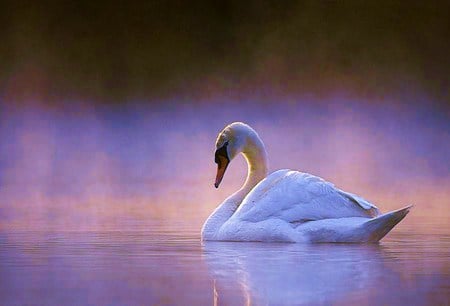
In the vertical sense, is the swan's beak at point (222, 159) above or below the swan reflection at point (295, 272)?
above

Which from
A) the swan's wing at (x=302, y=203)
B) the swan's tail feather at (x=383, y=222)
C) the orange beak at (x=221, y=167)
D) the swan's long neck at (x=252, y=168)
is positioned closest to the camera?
the swan's tail feather at (x=383, y=222)

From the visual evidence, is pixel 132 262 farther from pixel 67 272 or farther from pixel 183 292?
pixel 183 292

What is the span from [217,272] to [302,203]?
2643mm

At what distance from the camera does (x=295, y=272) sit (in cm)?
641

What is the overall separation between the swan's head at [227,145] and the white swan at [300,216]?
60 cm

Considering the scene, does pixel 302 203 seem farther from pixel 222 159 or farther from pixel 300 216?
pixel 222 159

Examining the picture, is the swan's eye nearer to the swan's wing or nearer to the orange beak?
the orange beak

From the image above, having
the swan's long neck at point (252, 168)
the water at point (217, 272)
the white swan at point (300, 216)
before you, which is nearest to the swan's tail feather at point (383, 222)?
the white swan at point (300, 216)

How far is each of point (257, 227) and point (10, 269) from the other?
2.71 m

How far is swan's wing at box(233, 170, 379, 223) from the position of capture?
8.96 metres

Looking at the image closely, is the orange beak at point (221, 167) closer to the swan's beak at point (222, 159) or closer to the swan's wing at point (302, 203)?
the swan's beak at point (222, 159)

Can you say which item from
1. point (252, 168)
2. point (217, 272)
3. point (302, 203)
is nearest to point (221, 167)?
point (252, 168)

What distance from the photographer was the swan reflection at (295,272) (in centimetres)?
527

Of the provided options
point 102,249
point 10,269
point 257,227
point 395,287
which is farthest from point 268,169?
point 395,287
